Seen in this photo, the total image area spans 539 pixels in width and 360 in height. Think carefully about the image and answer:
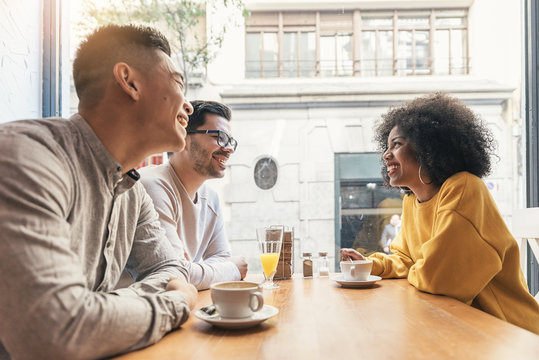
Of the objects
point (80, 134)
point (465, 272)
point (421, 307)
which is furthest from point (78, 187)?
point (465, 272)

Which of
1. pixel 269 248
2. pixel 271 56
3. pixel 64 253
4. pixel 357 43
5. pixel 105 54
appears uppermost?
pixel 357 43

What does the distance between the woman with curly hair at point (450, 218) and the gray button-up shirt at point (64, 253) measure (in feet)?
2.75

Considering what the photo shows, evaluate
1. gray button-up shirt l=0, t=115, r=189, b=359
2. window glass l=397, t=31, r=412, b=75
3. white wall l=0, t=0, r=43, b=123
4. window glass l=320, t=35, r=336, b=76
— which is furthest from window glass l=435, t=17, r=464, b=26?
gray button-up shirt l=0, t=115, r=189, b=359

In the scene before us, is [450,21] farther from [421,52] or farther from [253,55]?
[253,55]

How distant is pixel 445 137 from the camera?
1.67 m

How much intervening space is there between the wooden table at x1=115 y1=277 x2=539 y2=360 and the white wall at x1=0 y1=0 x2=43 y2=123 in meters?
0.97

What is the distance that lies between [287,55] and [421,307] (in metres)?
3.04

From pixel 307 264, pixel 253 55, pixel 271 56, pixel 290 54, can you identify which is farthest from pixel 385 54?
pixel 307 264

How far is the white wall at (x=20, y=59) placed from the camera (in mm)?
1395

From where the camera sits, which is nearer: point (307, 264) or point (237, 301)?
point (237, 301)

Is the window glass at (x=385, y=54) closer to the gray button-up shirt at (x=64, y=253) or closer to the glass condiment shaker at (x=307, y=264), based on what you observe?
the glass condiment shaker at (x=307, y=264)

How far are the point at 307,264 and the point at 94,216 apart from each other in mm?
939

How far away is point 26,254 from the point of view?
1.90ft

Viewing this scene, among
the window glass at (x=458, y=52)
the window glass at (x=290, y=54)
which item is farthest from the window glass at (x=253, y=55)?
the window glass at (x=458, y=52)
